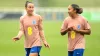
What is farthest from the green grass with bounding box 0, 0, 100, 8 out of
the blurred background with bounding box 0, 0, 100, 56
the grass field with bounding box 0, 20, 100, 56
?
the grass field with bounding box 0, 20, 100, 56

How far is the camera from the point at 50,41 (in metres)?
16.3

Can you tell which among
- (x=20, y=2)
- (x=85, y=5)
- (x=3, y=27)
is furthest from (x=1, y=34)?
(x=85, y=5)

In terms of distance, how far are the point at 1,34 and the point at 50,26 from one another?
7.97 ft

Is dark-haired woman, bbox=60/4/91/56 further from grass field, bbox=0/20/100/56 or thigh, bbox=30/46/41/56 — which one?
grass field, bbox=0/20/100/56

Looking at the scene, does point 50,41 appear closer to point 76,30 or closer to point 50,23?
point 50,23

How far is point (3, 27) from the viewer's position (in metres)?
18.0

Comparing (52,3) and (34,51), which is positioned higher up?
(52,3)

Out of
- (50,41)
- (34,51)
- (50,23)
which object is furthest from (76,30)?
(50,23)

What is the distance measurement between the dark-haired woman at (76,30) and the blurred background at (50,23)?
18.1 feet

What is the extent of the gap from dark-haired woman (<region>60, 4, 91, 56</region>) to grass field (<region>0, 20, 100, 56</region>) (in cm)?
553

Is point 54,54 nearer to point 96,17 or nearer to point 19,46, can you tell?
point 19,46

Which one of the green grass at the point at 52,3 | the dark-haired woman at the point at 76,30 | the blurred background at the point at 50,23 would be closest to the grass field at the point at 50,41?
the blurred background at the point at 50,23

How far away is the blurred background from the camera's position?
48.8 ft

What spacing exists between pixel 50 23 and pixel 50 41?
2.09 metres
